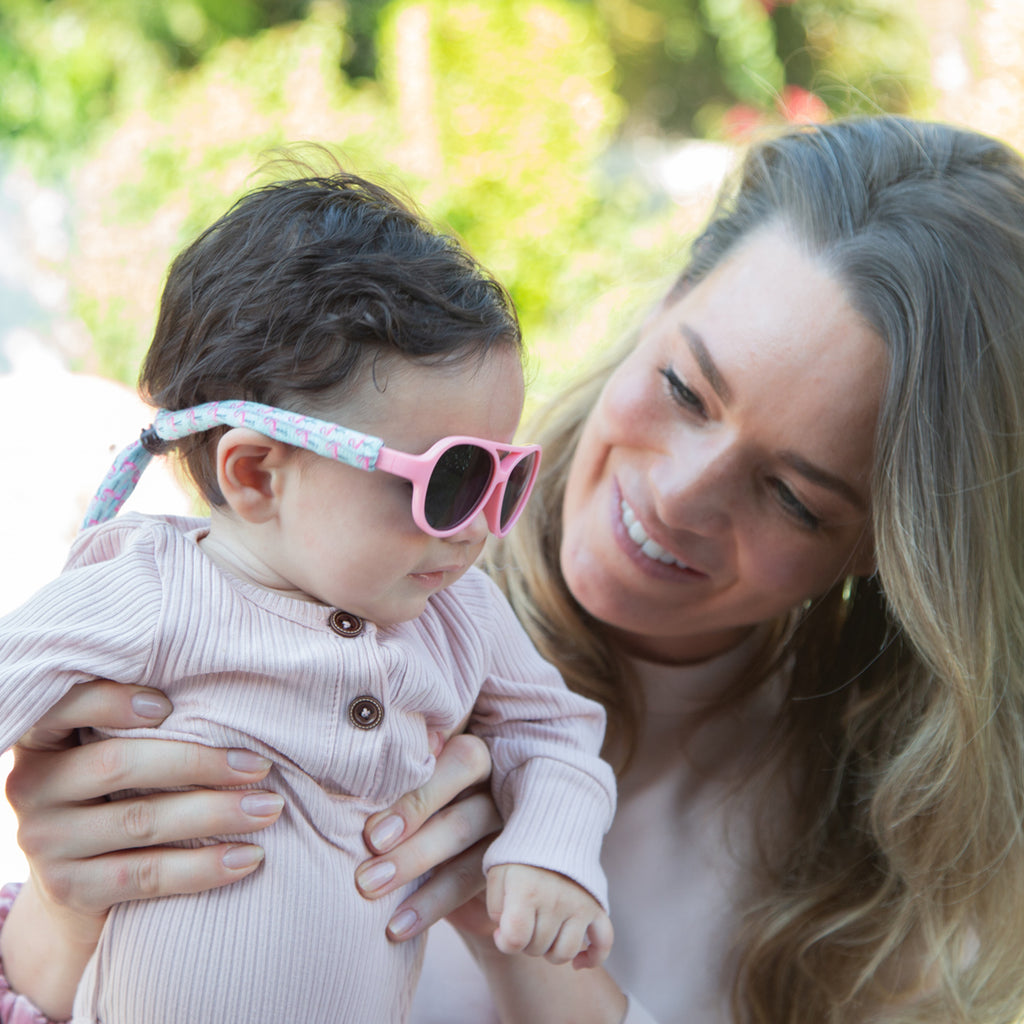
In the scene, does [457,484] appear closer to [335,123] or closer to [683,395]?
[683,395]

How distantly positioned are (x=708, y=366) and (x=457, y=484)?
77 centimetres

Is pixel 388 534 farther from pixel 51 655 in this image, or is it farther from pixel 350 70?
pixel 350 70

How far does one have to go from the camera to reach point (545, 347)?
6.29 m

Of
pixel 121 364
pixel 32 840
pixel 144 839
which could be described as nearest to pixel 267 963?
pixel 144 839

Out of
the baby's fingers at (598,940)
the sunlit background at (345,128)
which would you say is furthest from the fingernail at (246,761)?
the sunlit background at (345,128)

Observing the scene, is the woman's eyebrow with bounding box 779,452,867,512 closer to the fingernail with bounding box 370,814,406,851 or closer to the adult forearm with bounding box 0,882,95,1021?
the fingernail with bounding box 370,814,406,851

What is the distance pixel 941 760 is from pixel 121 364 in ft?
16.3

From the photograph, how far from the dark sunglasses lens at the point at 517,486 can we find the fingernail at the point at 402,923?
55cm

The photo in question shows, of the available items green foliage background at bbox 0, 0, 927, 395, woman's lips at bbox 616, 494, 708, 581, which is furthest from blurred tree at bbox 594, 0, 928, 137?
woman's lips at bbox 616, 494, 708, 581

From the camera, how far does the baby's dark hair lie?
1262mm

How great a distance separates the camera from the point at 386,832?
143 centimetres

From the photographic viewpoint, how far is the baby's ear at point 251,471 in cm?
127

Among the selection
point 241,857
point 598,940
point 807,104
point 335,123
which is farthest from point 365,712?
point 807,104

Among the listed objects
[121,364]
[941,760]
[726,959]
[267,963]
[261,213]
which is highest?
[261,213]
